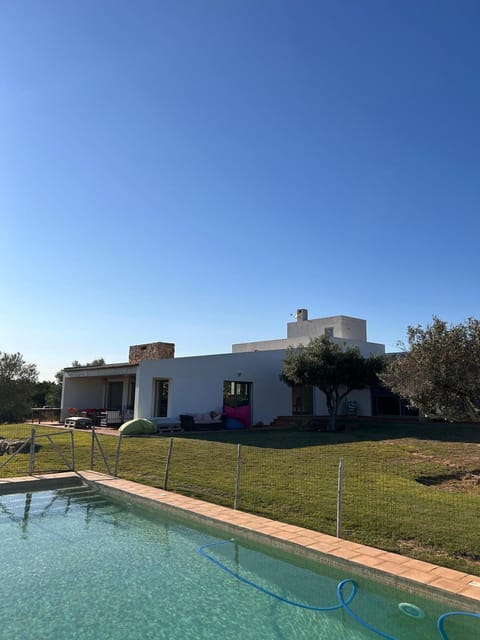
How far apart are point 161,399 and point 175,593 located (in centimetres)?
1970

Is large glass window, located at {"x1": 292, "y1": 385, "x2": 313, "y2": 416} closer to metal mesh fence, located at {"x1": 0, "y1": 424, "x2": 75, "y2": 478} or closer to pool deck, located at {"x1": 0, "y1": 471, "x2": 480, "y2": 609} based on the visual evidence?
metal mesh fence, located at {"x1": 0, "y1": 424, "x2": 75, "y2": 478}

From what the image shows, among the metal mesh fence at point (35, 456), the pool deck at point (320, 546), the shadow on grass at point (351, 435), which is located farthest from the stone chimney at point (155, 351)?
the pool deck at point (320, 546)

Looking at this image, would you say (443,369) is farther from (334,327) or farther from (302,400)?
(334,327)

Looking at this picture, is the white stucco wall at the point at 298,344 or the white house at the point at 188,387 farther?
the white stucco wall at the point at 298,344

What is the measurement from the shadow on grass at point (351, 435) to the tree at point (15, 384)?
11.3 meters

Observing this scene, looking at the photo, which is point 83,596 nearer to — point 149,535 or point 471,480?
point 149,535

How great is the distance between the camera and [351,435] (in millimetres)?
21391

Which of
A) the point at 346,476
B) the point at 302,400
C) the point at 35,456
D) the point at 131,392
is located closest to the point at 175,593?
the point at 346,476

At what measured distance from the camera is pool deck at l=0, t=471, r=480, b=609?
5.51 metres

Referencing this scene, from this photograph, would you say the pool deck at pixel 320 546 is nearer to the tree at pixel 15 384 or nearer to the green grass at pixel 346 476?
the green grass at pixel 346 476

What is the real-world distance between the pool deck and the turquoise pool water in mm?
172

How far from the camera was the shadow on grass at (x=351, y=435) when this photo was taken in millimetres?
19047

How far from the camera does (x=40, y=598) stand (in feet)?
19.1

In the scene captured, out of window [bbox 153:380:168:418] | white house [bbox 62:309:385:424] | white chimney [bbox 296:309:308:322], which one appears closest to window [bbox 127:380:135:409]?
white house [bbox 62:309:385:424]
